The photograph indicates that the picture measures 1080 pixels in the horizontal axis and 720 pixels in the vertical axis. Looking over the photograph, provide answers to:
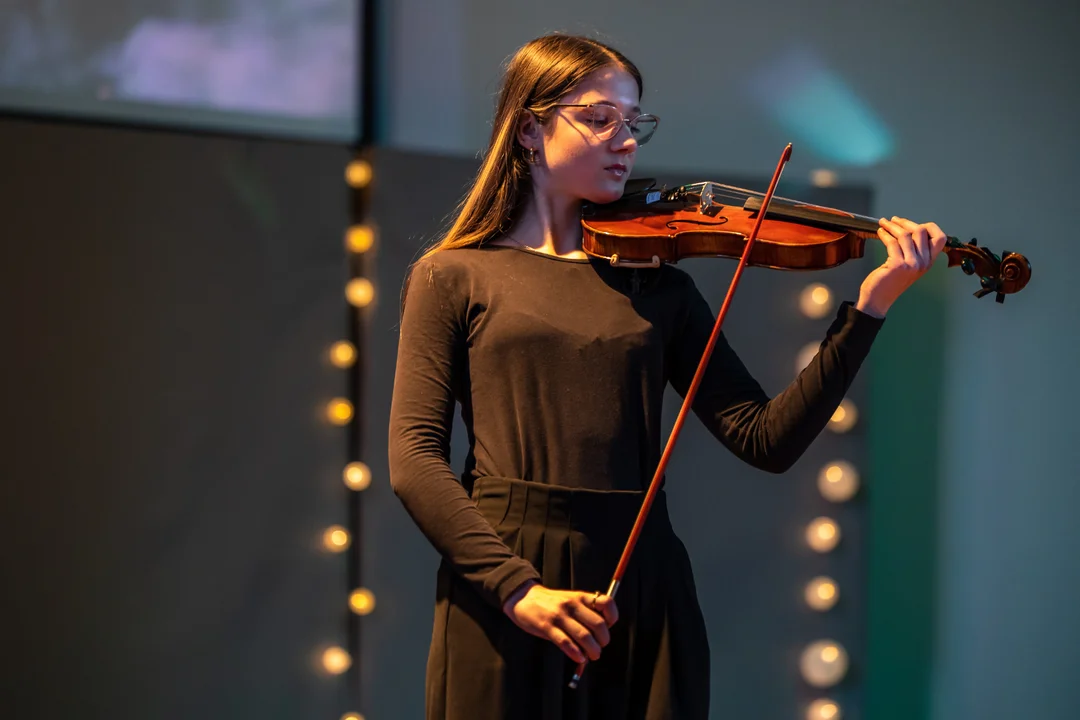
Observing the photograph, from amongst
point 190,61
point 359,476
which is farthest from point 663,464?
point 190,61

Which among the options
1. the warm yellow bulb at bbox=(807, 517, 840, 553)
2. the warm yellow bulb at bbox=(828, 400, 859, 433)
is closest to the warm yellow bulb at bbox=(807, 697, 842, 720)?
the warm yellow bulb at bbox=(807, 517, 840, 553)

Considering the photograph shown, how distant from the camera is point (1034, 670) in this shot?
2.08 m

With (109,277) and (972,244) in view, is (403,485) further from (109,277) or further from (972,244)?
(109,277)

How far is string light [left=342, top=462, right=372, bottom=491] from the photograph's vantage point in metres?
1.91

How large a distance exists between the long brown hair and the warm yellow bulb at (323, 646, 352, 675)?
0.94 meters

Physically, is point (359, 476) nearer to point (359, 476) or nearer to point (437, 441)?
point (359, 476)

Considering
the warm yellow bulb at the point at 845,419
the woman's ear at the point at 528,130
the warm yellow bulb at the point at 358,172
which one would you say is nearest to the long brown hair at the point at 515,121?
the woman's ear at the point at 528,130

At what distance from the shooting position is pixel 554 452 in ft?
3.76

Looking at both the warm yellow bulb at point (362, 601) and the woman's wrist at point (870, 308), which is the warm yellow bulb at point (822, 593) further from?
the woman's wrist at point (870, 308)

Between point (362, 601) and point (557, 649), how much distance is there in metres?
0.89

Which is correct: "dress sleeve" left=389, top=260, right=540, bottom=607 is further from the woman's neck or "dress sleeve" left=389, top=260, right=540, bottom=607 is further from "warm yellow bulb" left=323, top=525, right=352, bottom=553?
"warm yellow bulb" left=323, top=525, right=352, bottom=553

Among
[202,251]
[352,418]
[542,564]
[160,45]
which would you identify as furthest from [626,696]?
[160,45]

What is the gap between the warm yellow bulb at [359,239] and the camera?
1.93 meters

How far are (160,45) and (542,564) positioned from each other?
4.13 feet
